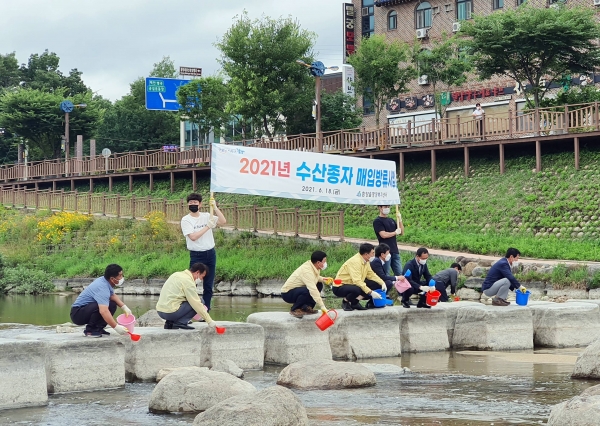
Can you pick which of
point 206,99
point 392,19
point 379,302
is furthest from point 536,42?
point 379,302

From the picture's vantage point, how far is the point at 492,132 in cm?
3394

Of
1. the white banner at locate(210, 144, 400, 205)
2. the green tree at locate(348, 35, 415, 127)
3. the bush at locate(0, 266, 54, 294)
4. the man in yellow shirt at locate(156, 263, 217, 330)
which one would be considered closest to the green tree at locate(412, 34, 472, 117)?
the green tree at locate(348, 35, 415, 127)

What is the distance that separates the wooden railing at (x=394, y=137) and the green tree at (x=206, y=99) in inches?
108

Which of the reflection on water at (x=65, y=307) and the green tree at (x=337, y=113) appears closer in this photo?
the reflection on water at (x=65, y=307)

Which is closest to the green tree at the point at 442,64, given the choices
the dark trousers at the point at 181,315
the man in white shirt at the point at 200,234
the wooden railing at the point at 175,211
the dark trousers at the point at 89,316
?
the wooden railing at the point at 175,211

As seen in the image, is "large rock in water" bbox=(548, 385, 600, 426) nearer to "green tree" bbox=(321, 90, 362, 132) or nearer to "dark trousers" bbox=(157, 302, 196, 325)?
"dark trousers" bbox=(157, 302, 196, 325)

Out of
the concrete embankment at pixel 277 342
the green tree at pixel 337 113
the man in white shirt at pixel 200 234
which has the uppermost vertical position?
the green tree at pixel 337 113

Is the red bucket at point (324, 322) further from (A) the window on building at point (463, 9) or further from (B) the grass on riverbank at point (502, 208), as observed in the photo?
(A) the window on building at point (463, 9)

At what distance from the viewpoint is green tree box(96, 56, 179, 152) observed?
2562 inches

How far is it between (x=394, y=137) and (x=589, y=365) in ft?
83.1

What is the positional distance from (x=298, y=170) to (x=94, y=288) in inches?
292

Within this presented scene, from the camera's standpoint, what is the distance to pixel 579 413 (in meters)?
8.28

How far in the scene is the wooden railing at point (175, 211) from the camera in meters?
30.9

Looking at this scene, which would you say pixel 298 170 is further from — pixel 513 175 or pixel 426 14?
pixel 426 14
